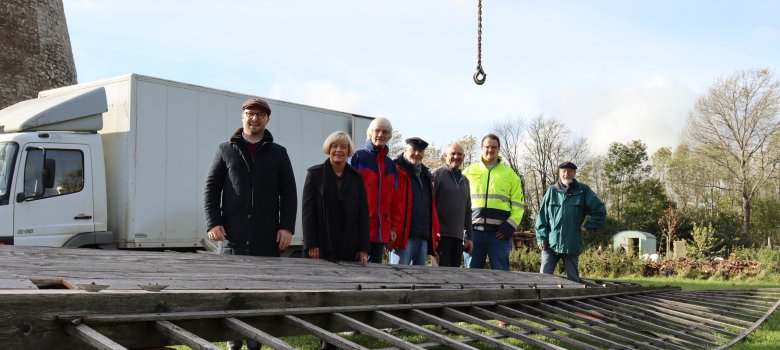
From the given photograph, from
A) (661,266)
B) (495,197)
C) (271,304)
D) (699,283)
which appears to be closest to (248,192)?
(271,304)

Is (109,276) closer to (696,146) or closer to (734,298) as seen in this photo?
(734,298)

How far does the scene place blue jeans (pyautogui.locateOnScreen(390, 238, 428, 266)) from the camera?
6.16 metres

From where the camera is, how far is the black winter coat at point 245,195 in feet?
15.4

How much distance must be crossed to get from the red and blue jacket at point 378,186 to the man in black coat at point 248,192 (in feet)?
3.02

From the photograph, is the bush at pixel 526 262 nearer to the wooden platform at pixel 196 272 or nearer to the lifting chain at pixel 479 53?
the lifting chain at pixel 479 53

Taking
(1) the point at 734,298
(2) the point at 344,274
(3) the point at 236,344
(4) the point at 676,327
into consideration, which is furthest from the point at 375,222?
(1) the point at 734,298

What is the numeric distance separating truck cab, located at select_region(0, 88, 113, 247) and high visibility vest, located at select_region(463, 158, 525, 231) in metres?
4.37

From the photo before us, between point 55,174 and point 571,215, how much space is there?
5685 millimetres

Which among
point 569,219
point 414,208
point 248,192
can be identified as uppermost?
point 248,192

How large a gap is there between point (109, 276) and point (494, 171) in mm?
4880

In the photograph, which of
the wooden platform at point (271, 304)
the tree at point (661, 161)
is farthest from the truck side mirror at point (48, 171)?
Result: the tree at point (661, 161)

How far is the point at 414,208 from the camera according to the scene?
6.24 metres

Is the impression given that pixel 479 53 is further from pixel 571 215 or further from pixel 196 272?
pixel 196 272

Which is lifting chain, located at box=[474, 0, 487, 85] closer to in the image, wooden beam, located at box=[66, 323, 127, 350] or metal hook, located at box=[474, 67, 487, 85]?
metal hook, located at box=[474, 67, 487, 85]
